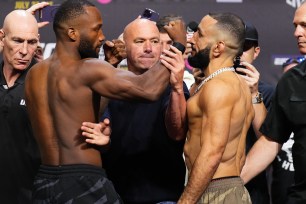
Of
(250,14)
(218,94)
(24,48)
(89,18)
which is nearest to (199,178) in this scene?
(218,94)

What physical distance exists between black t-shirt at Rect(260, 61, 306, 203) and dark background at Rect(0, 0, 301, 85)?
183 centimetres

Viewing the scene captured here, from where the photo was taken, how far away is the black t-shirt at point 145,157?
3.98 metres

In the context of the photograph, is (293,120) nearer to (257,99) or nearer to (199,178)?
(257,99)

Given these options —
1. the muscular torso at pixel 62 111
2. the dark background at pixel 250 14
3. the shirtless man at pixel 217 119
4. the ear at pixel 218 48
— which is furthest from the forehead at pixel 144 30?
the dark background at pixel 250 14

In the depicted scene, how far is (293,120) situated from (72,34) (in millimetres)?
1215

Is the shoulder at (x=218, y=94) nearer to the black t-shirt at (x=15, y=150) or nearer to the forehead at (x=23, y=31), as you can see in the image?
the black t-shirt at (x=15, y=150)

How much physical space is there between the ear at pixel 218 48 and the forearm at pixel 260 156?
2.04 feet

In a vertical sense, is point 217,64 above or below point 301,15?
below

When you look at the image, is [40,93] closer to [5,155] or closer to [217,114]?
[217,114]

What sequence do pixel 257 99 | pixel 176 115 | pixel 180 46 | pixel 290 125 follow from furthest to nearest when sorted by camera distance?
pixel 257 99, pixel 290 125, pixel 176 115, pixel 180 46

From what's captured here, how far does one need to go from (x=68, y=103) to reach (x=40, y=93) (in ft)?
0.56

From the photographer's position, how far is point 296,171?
3793mm

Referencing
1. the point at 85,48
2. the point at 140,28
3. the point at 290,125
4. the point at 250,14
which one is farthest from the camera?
the point at 250,14

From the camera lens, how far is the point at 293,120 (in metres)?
3.77
